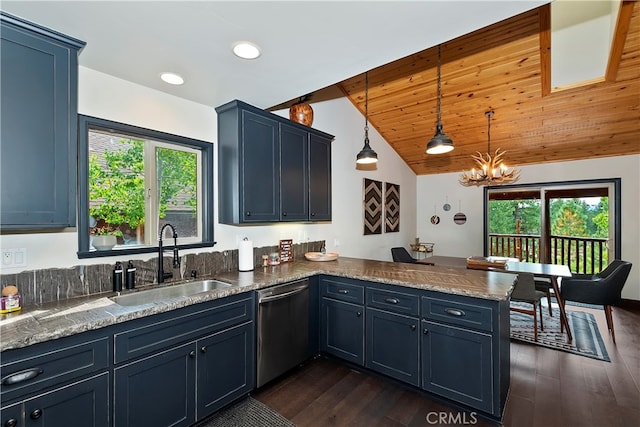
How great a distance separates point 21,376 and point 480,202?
6537 mm

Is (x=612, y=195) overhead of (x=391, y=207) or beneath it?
overhead

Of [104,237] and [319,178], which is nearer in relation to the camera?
[104,237]

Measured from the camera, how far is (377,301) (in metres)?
2.51

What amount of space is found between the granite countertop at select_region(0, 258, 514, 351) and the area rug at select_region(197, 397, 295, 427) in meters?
0.87

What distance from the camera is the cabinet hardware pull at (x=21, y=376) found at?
125cm

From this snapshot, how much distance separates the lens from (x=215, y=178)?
2.81m

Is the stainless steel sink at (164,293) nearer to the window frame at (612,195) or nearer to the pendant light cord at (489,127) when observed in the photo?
the pendant light cord at (489,127)

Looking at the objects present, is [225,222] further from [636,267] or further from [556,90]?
[636,267]

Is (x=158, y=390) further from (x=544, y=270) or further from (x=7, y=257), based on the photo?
(x=544, y=270)

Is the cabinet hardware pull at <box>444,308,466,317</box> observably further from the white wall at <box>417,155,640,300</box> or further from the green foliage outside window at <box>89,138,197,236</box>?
the white wall at <box>417,155,640,300</box>

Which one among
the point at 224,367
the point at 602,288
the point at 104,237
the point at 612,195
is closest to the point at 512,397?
the point at 602,288

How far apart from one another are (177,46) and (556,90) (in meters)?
4.25

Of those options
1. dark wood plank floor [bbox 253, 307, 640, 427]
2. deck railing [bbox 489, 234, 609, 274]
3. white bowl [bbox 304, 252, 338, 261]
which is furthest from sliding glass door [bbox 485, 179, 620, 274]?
white bowl [bbox 304, 252, 338, 261]

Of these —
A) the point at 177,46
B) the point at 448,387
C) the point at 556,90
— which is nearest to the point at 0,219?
the point at 177,46
